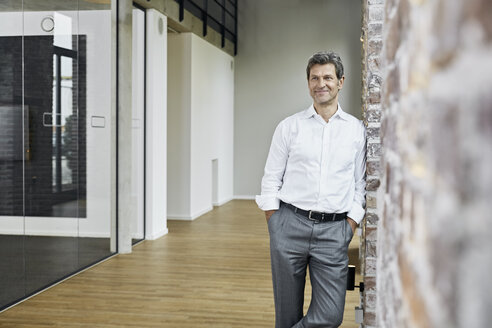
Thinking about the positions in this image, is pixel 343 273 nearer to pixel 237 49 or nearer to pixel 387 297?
pixel 387 297

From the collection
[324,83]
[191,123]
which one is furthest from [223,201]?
[324,83]

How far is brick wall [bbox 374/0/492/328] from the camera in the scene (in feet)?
1.51

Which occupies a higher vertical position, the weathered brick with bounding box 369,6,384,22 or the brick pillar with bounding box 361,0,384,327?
the weathered brick with bounding box 369,6,384,22

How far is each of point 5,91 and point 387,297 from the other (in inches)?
138

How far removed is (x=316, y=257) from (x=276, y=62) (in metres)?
9.01

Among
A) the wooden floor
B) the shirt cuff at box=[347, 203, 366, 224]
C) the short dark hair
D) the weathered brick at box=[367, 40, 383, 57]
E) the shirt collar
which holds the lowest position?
the wooden floor

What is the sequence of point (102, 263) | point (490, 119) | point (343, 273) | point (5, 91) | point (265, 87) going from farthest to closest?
point (265, 87), point (102, 263), point (5, 91), point (343, 273), point (490, 119)

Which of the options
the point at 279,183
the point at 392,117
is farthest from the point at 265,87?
the point at 392,117

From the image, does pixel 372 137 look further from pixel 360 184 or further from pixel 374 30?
pixel 374 30

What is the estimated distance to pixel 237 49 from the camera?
1131 centimetres

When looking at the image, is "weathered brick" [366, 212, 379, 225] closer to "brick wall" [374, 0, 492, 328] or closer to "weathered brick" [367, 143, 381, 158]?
"weathered brick" [367, 143, 381, 158]

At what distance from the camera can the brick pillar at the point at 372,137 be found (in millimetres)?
2443

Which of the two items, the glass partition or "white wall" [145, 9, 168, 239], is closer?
the glass partition

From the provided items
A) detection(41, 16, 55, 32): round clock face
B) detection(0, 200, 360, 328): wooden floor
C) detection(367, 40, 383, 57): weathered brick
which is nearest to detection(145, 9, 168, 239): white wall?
detection(0, 200, 360, 328): wooden floor
